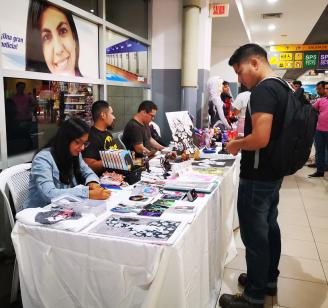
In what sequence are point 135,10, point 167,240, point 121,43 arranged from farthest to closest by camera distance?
point 135,10
point 121,43
point 167,240

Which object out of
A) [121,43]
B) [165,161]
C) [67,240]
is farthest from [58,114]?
[67,240]

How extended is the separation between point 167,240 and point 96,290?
0.40 m

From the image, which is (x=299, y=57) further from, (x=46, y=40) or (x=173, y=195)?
(x=173, y=195)

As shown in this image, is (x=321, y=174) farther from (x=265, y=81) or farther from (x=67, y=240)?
(x=67, y=240)

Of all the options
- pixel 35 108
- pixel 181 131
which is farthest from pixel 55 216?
pixel 181 131

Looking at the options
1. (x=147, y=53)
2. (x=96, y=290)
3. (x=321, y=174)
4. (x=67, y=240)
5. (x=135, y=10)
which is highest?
(x=135, y=10)

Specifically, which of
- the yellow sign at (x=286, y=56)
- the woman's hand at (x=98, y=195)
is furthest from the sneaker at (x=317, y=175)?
the yellow sign at (x=286, y=56)

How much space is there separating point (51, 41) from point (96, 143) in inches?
39.6

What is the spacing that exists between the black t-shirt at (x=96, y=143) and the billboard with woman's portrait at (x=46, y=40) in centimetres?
69

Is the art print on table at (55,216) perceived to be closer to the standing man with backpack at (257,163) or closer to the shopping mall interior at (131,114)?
the shopping mall interior at (131,114)

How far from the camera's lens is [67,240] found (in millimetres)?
1418

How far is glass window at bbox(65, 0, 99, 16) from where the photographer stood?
10.8 feet

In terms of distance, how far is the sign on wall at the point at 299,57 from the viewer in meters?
10.8

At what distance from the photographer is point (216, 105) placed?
16.5ft
